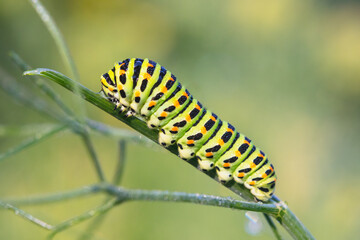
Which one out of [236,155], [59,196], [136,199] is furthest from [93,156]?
[236,155]

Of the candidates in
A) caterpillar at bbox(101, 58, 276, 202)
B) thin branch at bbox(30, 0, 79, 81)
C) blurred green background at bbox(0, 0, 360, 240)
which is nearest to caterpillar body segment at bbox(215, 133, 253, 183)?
caterpillar at bbox(101, 58, 276, 202)

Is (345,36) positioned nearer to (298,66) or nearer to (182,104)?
(298,66)

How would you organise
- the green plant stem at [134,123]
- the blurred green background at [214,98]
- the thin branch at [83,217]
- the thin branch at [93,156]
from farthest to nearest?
the blurred green background at [214,98]
the thin branch at [93,156]
the thin branch at [83,217]
the green plant stem at [134,123]

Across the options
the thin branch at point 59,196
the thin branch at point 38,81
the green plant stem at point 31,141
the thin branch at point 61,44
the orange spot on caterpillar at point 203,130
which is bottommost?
the thin branch at point 59,196

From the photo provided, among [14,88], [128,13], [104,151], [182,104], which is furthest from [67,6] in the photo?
[182,104]

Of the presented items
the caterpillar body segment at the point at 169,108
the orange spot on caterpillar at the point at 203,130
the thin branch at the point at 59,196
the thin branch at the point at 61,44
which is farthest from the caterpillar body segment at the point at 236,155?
the thin branch at the point at 61,44

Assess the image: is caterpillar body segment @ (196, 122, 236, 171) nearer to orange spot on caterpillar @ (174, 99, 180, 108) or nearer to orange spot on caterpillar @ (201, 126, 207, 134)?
orange spot on caterpillar @ (201, 126, 207, 134)

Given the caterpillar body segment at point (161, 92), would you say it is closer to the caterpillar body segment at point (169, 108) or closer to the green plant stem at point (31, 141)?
the caterpillar body segment at point (169, 108)
